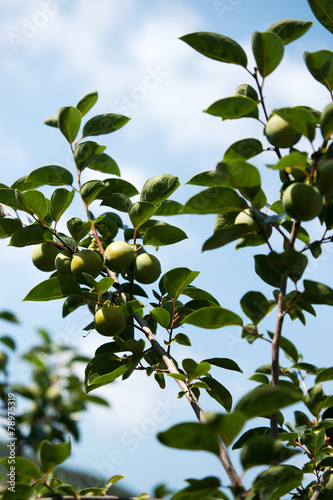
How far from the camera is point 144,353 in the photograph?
60.4 inches

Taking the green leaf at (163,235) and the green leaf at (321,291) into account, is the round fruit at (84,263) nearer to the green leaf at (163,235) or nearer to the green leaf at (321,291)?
the green leaf at (163,235)

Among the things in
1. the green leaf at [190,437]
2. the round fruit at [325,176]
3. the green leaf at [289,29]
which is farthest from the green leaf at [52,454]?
the green leaf at [289,29]

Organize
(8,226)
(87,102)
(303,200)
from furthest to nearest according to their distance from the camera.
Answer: (87,102)
(8,226)
(303,200)

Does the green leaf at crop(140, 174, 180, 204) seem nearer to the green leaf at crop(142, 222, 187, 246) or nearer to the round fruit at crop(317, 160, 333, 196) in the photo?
the green leaf at crop(142, 222, 187, 246)

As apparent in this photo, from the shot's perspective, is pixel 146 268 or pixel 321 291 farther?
pixel 146 268

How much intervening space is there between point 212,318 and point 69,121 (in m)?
1.00

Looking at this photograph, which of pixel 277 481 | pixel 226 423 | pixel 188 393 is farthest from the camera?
pixel 188 393

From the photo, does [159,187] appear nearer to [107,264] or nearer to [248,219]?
[107,264]

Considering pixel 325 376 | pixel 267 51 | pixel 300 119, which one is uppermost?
pixel 267 51

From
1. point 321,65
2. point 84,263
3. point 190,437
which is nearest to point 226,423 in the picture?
point 190,437

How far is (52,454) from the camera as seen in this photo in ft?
3.81

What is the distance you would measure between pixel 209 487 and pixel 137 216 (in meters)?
0.93

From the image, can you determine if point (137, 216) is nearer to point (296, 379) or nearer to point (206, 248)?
point (206, 248)

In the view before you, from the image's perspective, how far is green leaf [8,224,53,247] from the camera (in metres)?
1.67
